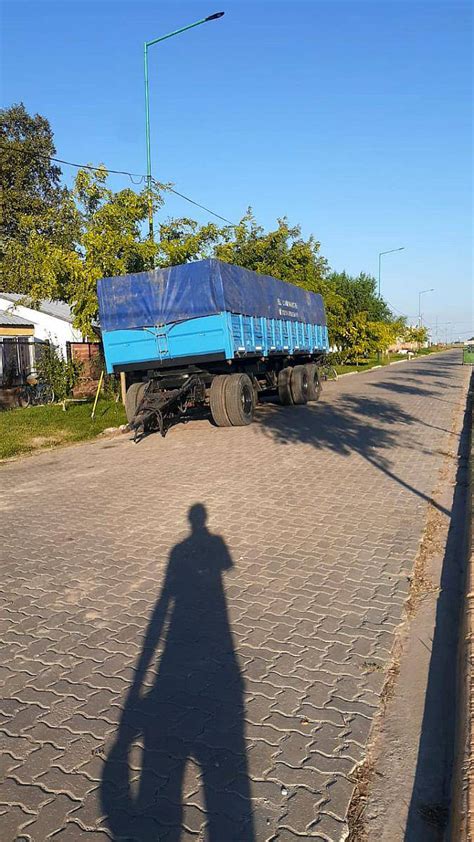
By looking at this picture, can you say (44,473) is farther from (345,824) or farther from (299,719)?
(345,824)

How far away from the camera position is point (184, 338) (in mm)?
12484

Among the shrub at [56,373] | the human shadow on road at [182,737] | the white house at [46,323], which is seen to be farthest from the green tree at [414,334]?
the human shadow on road at [182,737]

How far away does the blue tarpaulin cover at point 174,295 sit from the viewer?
12.2m

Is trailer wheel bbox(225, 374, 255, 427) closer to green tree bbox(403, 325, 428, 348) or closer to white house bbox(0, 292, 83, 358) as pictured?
white house bbox(0, 292, 83, 358)

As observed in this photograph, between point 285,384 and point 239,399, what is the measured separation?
4.70 meters

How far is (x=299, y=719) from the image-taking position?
325cm

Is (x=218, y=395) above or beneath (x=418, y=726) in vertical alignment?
above

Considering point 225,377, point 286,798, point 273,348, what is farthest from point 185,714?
point 273,348

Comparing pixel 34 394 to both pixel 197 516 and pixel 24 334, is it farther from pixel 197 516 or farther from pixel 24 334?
pixel 197 516

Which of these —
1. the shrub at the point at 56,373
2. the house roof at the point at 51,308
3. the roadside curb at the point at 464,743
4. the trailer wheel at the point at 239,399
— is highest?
the house roof at the point at 51,308

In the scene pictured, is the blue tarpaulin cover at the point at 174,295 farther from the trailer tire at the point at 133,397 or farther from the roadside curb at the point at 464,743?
the roadside curb at the point at 464,743

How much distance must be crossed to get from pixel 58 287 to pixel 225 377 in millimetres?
5667

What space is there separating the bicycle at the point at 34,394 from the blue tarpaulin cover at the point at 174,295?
7.42 meters

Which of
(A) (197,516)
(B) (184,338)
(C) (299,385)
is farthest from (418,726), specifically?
(C) (299,385)
